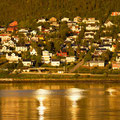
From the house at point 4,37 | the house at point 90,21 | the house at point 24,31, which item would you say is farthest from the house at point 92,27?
the house at point 4,37

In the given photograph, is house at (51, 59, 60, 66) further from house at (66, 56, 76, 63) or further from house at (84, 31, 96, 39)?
house at (84, 31, 96, 39)

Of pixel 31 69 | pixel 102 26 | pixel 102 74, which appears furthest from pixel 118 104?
pixel 102 26

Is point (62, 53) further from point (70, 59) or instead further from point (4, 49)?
point (4, 49)

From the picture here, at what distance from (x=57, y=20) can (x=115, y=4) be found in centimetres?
1629

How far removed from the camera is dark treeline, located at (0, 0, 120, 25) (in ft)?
337

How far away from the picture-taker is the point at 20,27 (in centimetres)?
9319

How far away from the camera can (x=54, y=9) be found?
10838 centimetres

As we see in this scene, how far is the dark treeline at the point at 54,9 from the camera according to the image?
10259 centimetres

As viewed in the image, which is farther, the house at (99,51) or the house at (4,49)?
the house at (4,49)

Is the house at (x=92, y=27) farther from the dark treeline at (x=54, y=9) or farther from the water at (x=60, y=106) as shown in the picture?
the water at (x=60, y=106)

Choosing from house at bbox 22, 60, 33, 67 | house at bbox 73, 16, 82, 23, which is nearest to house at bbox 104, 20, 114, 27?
house at bbox 73, 16, 82, 23

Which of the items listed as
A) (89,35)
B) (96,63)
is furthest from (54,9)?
(96,63)

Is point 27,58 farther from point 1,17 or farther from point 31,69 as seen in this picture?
point 1,17

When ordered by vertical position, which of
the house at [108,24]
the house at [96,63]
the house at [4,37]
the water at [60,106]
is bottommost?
the water at [60,106]
